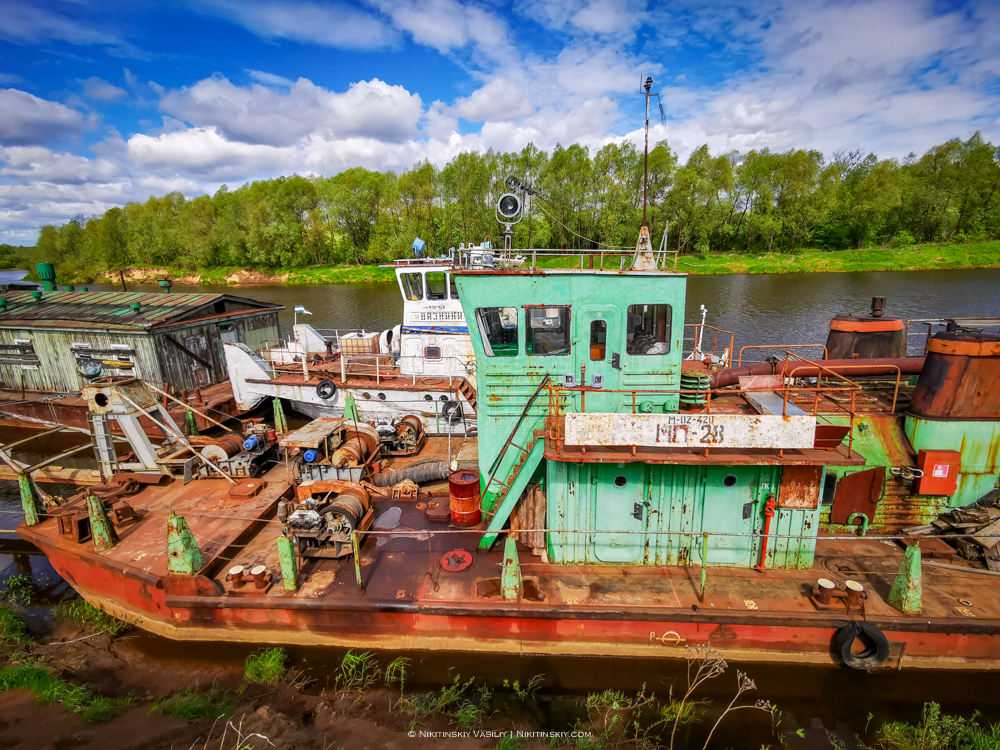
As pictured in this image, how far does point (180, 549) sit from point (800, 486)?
9865 mm

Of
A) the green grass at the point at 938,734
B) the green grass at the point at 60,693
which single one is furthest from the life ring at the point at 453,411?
the green grass at the point at 938,734

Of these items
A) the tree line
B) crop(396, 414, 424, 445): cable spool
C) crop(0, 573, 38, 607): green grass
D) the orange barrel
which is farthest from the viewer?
the tree line

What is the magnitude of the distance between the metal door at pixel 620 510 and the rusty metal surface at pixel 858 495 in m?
3.51

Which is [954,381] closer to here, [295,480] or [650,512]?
[650,512]

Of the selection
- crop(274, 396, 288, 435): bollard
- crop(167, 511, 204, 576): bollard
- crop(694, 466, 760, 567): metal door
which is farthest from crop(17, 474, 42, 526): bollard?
crop(694, 466, 760, 567): metal door

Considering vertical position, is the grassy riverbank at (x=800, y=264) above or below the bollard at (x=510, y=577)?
above

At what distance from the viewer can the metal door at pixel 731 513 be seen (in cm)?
713

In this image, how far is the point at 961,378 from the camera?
7422mm

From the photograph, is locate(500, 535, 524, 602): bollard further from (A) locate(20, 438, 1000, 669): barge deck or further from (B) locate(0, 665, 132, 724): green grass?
(B) locate(0, 665, 132, 724): green grass

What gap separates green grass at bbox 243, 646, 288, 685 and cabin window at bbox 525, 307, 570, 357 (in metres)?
6.40

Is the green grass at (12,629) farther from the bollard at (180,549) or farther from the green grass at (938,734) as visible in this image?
the green grass at (938,734)

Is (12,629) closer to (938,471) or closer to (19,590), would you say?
(19,590)

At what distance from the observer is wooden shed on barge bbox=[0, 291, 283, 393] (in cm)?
1766

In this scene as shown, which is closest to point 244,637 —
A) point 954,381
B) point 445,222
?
point 954,381
